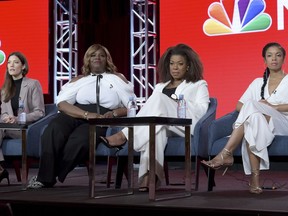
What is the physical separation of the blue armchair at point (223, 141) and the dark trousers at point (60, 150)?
79 cm

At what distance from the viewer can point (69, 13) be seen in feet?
21.9

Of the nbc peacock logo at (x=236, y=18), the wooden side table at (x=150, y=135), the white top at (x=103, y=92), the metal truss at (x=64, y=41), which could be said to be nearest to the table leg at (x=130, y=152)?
the wooden side table at (x=150, y=135)

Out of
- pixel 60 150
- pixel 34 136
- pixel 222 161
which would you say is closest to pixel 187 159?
pixel 222 161

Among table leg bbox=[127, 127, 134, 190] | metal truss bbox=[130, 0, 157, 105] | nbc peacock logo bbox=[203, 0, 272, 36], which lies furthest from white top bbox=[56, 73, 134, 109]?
metal truss bbox=[130, 0, 157, 105]

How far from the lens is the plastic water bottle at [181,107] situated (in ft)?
11.6

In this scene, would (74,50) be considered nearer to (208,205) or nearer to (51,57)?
(51,57)

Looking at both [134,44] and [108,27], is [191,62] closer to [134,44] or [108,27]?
[134,44]

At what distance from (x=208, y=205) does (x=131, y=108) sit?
106 cm

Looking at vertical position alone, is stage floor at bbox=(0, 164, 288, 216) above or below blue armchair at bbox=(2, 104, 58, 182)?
below

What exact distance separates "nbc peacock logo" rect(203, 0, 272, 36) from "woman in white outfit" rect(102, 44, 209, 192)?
1.76m

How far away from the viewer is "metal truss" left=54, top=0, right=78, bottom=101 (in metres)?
6.66

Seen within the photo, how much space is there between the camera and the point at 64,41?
7.06 metres

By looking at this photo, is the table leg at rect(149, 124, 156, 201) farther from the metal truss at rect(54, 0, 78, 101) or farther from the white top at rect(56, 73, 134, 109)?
the metal truss at rect(54, 0, 78, 101)

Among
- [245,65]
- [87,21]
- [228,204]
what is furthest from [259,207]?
[87,21]
